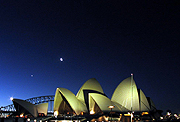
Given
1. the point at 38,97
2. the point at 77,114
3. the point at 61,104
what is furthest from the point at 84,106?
the point at 38,97

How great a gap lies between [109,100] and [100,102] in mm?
3408

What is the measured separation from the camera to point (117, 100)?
57312 millimetres

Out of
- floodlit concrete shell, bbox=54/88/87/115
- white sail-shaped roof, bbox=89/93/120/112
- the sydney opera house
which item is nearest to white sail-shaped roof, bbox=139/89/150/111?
the sydney opera house

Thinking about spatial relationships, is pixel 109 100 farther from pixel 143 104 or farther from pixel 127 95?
pixel 143 104

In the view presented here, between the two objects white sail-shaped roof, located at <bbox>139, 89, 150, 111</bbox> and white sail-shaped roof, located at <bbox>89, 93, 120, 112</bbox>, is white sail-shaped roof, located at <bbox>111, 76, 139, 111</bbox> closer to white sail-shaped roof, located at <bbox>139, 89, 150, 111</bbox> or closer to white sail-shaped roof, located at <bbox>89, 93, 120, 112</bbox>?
white sail-shaped roof, located at <bbox>139, 89, 150, 111</bbox>

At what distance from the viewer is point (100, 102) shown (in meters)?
55.4

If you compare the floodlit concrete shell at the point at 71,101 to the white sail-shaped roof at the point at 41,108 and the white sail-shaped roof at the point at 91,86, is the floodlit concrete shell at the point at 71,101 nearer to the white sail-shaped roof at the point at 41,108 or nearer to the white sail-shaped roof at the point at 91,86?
the white sail-shaped roof at the point at 91,86

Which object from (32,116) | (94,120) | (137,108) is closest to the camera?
(94,120)

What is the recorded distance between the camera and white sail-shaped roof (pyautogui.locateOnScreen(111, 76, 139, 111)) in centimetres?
5497

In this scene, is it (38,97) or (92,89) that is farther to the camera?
(38,97)

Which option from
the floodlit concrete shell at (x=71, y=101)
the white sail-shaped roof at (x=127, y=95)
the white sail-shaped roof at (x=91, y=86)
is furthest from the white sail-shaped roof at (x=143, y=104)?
the floodlit concrete shell at (x=71, y=101)

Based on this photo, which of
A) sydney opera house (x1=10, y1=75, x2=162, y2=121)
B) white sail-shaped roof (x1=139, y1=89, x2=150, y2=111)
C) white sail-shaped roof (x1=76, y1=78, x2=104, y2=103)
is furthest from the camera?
white sail-shaped roof (x1=76, y1=78, x2=104, y2=103)

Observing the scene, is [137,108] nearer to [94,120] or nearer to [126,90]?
[126,90]

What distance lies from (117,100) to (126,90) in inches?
163
